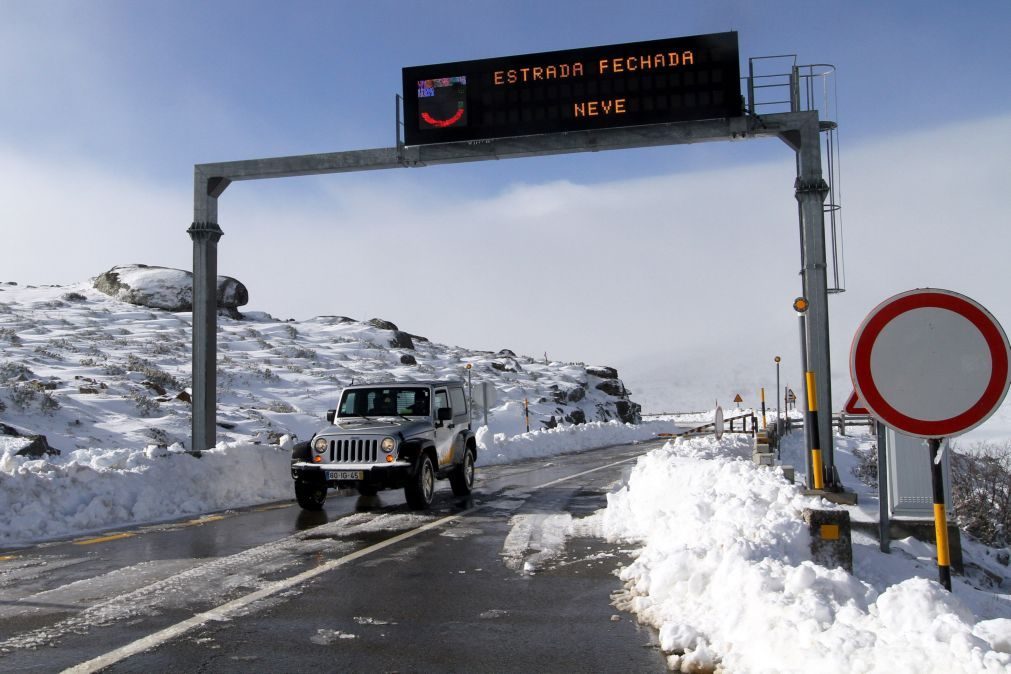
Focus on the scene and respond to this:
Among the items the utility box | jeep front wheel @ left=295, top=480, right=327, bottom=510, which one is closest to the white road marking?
jeep front wheel @ left=295, top=480, right=327, bottom=510

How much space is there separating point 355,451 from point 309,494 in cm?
105

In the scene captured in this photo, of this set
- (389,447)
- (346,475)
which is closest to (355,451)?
(346,475)

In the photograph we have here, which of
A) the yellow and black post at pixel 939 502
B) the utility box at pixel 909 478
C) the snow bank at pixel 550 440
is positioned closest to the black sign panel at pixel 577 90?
the utility box at pixel 909 478

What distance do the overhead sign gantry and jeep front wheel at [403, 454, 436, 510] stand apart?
529 centimetres

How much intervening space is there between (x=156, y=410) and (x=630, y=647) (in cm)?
2778

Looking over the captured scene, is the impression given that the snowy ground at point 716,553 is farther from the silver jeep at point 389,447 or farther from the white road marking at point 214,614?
the silver jeep at point 389,447

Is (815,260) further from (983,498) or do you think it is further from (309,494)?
(309,494)

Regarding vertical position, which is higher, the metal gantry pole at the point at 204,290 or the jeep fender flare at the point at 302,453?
the metal gantry pole at the point at 204,290

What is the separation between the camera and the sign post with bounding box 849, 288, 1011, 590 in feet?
13.0

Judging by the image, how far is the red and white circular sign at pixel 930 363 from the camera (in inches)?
156

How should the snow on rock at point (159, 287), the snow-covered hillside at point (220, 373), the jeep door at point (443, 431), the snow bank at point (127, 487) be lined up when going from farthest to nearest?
1. the snow on rock at point (159, 287)
2. the snow-covered hillside at point (220, 373)
3. the jeep door at point (443, 431)
4. the snow bank at point (127, 487)

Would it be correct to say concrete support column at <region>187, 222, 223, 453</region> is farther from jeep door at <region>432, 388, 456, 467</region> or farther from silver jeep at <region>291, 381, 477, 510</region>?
jeep door at <region>432, 388, 456, 467</region>

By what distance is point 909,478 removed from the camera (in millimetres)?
8609

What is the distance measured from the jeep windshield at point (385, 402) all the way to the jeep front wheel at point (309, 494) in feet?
5.02
